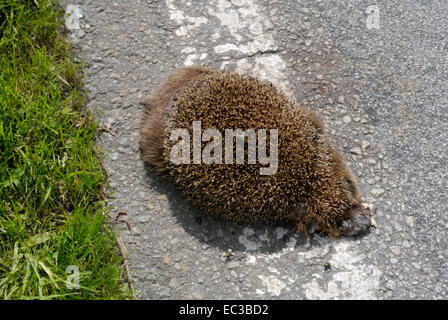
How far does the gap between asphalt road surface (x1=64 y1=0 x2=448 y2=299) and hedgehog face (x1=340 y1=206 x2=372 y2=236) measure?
6 centimetres

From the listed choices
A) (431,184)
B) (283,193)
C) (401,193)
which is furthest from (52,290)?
(431,184)

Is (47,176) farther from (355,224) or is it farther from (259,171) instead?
(355,224)

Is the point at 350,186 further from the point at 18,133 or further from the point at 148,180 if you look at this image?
the point at 18,133

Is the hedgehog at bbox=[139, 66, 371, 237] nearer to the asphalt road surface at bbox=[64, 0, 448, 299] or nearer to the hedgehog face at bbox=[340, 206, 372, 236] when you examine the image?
the hedgehog face at bbox=[340, 206, 372, 236]

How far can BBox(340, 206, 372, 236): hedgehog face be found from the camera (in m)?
3.72

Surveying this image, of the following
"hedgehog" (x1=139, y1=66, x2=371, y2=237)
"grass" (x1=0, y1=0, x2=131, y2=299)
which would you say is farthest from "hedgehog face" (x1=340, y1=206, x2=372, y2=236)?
"grass" (x1=0, y1=0, x2=131, y2=299)

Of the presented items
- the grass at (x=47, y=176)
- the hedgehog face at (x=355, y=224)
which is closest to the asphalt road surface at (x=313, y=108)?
the hedgehog face at (x=355, y=224)

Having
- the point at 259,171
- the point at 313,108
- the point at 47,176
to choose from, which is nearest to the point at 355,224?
the point at 259,171

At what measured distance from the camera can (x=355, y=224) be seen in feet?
12.2

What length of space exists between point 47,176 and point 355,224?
7.55ft

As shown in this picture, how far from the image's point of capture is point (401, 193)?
394 cm

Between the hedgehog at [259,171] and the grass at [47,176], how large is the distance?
0.65 metres

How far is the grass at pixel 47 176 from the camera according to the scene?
11.0 feet

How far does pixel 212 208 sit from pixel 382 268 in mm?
1295
